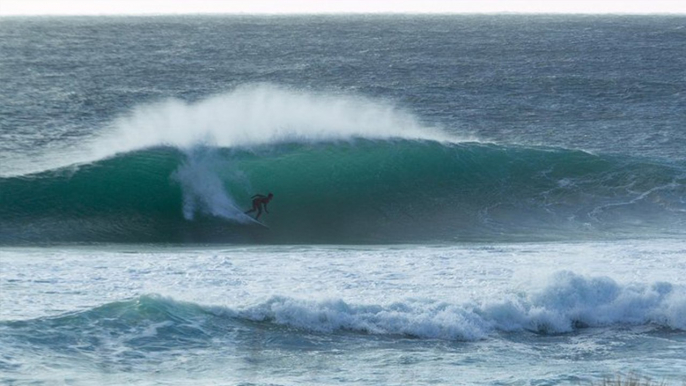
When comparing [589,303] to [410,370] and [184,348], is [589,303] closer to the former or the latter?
[410,370]

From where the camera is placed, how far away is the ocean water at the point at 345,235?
10789 millimetres

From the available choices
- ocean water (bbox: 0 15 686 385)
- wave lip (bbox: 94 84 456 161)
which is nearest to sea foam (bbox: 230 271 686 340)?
ocean water (bbox: 0 15 686 385)

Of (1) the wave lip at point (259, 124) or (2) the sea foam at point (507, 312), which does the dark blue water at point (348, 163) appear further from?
(2) the sea foam at point (507, 312)

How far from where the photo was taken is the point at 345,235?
18.8 meters

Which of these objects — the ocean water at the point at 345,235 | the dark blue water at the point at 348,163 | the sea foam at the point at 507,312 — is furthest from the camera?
the dark blue water at the point at 348,163

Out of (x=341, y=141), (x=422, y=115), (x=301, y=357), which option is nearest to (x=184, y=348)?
(x=301, y=357)

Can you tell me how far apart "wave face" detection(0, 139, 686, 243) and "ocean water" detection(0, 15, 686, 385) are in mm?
52

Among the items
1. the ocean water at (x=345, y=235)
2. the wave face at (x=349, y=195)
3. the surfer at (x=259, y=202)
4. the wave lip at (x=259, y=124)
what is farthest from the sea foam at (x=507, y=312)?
the wave lip at (x=259, y=124)

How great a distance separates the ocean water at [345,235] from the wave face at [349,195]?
52 millimetres

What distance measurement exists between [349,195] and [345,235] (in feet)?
7.22

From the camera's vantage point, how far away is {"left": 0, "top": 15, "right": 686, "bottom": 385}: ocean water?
10789 mm

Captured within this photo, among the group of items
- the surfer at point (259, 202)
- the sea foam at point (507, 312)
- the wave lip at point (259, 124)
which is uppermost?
the wave lip at point (259, 124)

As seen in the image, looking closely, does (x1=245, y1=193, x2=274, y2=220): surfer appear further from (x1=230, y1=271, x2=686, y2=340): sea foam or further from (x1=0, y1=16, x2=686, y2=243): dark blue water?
(x1=230, y1=271, x2=686, y2=340): sea foam

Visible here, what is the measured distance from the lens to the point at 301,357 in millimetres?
10773
